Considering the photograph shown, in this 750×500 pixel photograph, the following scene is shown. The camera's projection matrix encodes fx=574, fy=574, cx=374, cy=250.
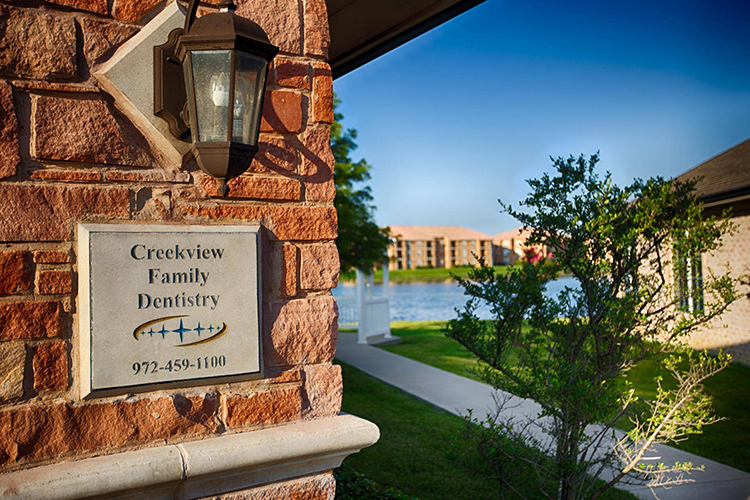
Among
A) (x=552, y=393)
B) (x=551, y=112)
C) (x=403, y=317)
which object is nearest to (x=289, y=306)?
(x=552, y=393)

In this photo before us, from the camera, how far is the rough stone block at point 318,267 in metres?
2.09

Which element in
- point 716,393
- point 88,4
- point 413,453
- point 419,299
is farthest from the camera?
point 419,299

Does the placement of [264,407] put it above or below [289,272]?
below

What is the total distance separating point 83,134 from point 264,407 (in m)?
1.06

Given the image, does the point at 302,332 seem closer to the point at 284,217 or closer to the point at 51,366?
the point at 284,217

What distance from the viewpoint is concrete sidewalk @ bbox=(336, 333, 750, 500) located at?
→ 185 inches

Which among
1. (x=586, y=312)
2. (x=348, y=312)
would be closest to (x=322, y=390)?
(x=586, y=312)

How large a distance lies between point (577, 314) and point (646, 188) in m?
0.99

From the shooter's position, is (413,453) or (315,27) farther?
(413,453)

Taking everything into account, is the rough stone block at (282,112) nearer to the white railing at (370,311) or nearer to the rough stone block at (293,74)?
the rough stone block at (293,74)

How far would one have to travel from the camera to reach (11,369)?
1.65m

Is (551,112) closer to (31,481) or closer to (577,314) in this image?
(577,314)

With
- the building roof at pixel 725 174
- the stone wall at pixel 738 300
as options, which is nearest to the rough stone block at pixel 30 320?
the building roof at pixel 725 174

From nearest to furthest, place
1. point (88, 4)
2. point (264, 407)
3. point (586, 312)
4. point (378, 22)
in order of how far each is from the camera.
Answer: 1. point (88, 4)
2. point (264, 407)
3. point (378, 22)
4. point (586, 312)
